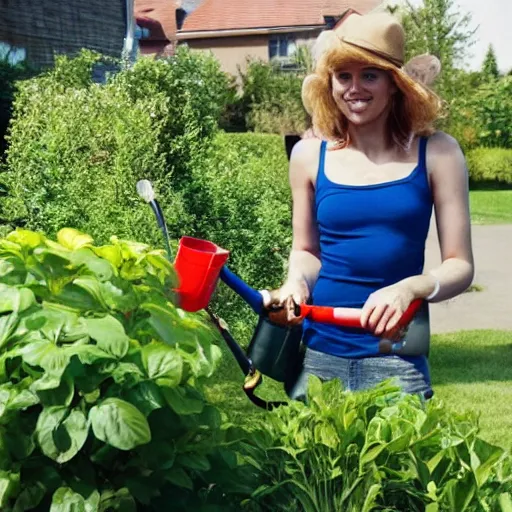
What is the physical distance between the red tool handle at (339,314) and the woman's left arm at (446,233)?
0.04 meters

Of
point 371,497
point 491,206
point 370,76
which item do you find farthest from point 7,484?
point 491,206

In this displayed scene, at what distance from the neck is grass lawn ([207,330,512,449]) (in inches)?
124

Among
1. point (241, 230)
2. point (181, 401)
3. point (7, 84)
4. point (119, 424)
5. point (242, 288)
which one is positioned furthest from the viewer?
point (7, 84)

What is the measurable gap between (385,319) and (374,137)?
1.76 feet

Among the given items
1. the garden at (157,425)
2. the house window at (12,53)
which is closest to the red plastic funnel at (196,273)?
the garden at (157,425)

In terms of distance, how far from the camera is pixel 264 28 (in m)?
64.6

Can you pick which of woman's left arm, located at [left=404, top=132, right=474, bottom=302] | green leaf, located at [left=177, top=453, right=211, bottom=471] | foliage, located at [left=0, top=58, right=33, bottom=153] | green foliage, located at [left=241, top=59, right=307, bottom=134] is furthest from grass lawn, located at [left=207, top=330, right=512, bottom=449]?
green foliage, located at [left=241, top=59, right=307, bottom=134]

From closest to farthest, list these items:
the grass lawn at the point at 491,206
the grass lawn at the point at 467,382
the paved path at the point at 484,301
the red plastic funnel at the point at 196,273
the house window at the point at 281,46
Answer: the red plastic funnel at the point at 196,273 < the grass lawn at the point at 467,382 < the paved path at the point at 484,301 < the grass lawn at the point at 491,206 < the house window at the point at 281,46

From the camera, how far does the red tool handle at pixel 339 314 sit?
283 centimetres

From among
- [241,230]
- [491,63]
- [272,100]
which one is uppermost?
[491,63]

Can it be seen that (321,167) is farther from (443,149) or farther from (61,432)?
(61,432)

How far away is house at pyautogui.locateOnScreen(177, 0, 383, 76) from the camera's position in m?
64.4

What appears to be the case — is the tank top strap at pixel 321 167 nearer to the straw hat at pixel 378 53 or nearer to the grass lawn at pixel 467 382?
the straw hat at pixel 378 53

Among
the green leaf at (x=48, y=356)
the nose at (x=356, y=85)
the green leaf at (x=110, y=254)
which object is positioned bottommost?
the green leaf at (x=48, y=356)
